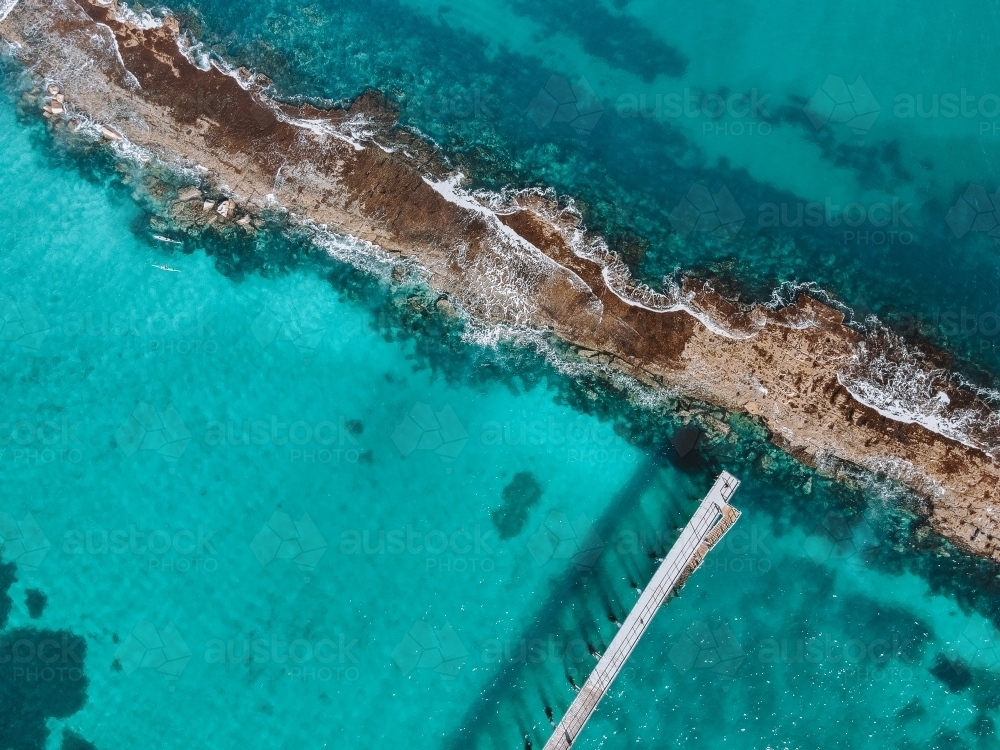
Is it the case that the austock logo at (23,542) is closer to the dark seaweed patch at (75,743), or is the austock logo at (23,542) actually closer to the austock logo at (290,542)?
the dark seaweed patch at (75,743)

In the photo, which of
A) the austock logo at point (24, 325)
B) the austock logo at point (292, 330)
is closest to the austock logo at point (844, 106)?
the austock logo at point (292, 330)

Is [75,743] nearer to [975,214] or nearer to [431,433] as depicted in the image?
[431,433]

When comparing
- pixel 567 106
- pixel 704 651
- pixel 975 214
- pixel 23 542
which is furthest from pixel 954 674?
pixel 23 542

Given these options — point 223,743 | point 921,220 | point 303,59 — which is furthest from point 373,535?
point 921,220

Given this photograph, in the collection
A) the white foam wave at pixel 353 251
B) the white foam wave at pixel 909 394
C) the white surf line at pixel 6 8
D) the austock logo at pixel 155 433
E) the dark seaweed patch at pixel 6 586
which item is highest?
the white foam wave at pixel 909 394

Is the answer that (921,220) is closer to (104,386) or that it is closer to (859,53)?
(859,53)
